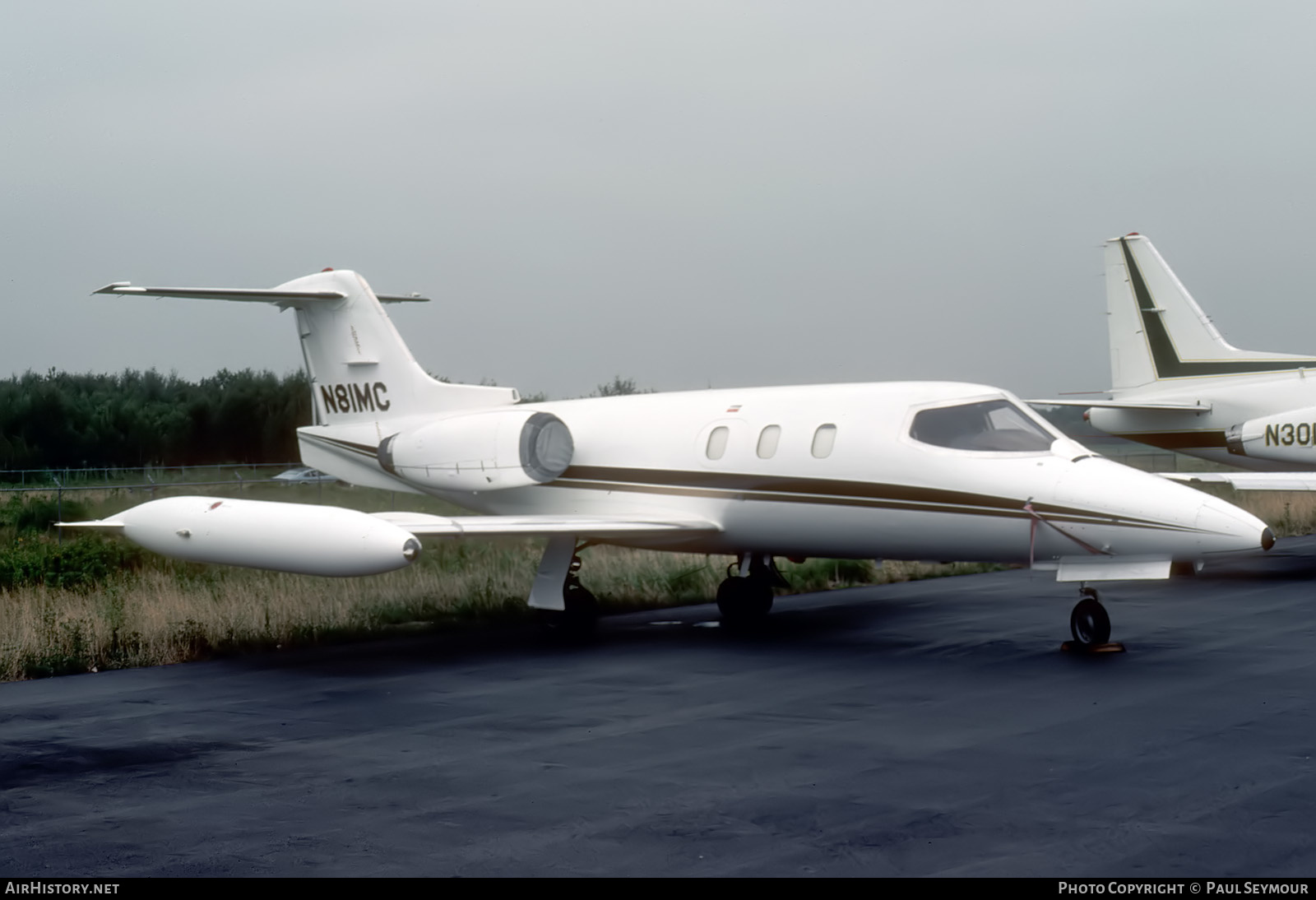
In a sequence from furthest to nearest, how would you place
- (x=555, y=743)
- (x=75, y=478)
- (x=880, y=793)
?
1. (x=75, y=478)
2. (x=555, y=743)
3. (x=880, y=793)

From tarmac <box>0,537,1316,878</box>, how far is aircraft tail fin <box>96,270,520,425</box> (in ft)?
15.3

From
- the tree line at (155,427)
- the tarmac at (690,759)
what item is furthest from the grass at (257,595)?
the tree line at (155,427)

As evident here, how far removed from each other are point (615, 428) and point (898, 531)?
387 centimetres

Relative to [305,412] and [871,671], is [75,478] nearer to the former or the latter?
[305,412]

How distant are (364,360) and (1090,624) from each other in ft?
32.9

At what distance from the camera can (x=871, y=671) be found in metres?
11.6

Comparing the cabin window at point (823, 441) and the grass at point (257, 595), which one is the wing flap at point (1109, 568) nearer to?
the cabin window at point (823, 441)

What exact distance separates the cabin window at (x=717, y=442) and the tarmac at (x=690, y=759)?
1931 mm

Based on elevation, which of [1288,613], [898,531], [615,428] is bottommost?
[1288,613]

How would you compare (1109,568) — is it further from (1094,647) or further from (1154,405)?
(1154,405)

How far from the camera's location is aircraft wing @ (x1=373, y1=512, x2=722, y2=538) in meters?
13.4

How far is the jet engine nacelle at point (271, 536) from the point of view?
12203 millimetres

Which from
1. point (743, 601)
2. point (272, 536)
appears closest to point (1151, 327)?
point (743, 601)
